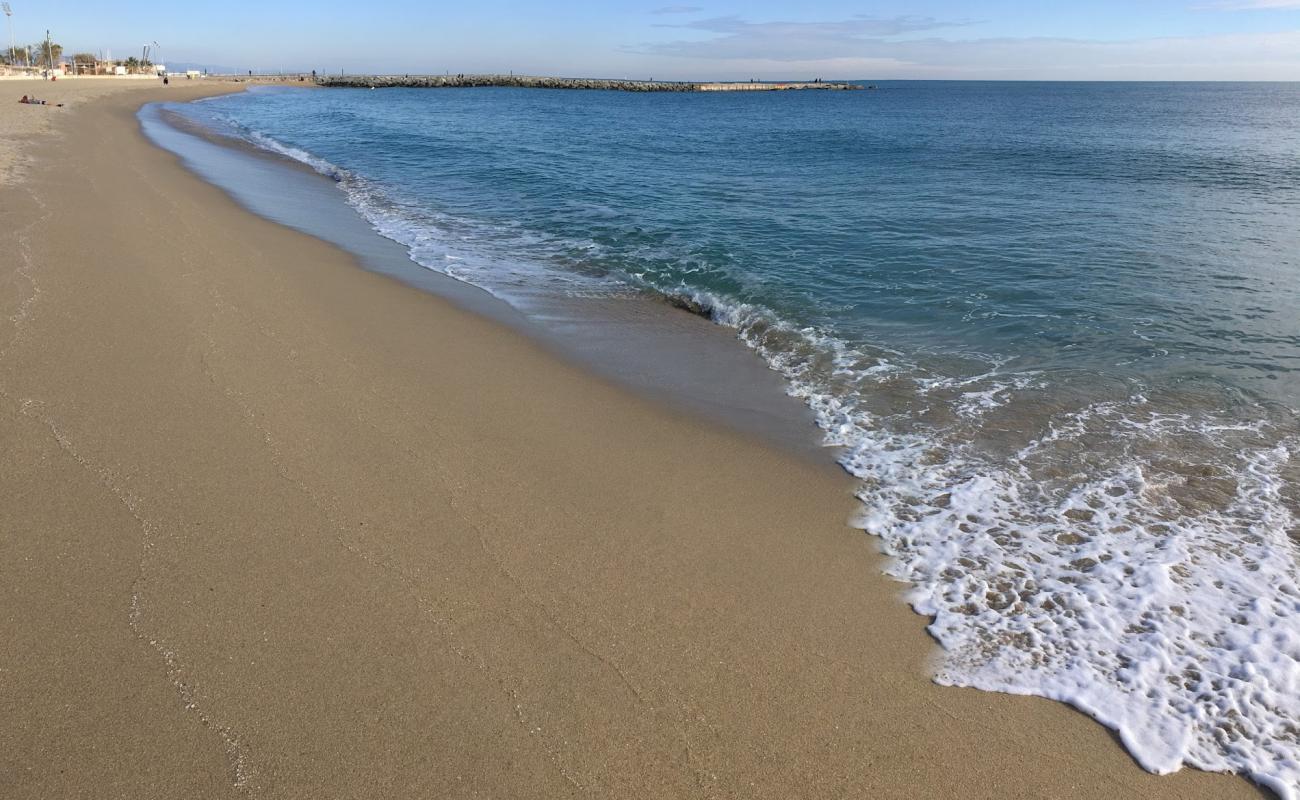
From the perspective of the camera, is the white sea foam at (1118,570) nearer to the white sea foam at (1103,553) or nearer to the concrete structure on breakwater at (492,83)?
the white sea foam at (1103,553)

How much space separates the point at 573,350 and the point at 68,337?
5254 millimetres

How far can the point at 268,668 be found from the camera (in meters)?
3.57

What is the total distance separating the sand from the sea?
1.55ft

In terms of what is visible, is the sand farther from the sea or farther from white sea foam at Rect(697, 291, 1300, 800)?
the sea

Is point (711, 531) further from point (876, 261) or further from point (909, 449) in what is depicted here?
point (876, 261)

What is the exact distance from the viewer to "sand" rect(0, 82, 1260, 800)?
3232mm

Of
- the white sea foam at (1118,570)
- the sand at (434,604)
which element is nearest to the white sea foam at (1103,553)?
the white sea foam at (1118,570)

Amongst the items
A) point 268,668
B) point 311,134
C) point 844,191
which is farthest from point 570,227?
point 311,134

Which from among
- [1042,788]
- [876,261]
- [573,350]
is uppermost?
[876,261]

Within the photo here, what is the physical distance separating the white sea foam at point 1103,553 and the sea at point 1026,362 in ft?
0.07

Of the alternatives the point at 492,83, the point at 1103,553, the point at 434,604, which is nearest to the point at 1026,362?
the point at 1103,553

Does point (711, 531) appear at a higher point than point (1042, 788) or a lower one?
higher

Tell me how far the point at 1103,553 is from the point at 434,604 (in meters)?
4.74

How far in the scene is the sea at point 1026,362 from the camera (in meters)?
4.23
